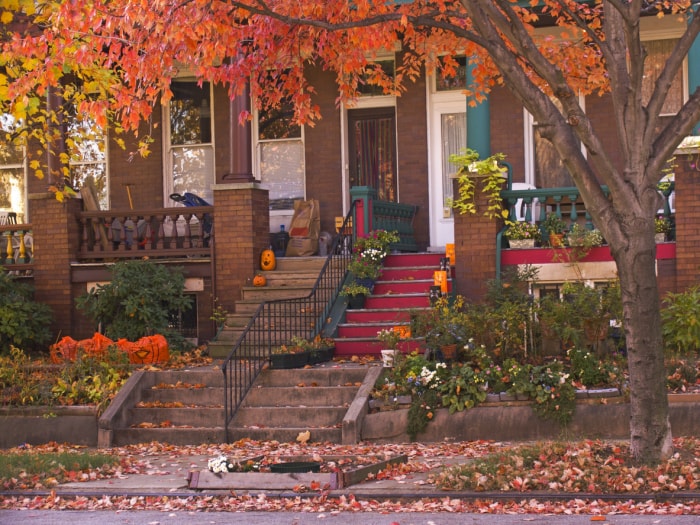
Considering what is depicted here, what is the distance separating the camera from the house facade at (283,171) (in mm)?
16047

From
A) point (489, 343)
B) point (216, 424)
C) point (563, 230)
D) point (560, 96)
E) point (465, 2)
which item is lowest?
point (216, 424)

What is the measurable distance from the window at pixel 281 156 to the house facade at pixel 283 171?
0.08 ft

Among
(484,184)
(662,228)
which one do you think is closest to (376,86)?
(484,184)

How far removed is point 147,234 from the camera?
16.7m

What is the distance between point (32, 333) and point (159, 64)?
7058 mm

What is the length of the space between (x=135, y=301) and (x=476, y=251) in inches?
205

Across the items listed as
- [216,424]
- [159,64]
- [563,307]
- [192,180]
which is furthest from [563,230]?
[192,180]

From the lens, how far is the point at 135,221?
1677 cm

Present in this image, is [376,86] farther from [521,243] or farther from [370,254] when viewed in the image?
[521,243]

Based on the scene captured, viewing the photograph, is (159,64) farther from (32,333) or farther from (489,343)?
(32,333)

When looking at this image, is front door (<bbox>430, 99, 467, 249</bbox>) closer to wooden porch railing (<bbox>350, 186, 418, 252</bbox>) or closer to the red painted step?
wooden porch railing (<bbox>350, 186, 418, 252</bbox>)

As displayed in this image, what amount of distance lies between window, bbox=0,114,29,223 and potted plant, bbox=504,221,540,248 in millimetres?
10627

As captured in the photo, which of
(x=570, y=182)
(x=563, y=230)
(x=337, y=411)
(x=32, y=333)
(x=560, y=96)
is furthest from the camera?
(x=570, y=182)

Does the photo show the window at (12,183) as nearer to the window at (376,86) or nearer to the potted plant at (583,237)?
the window at (376,86)
